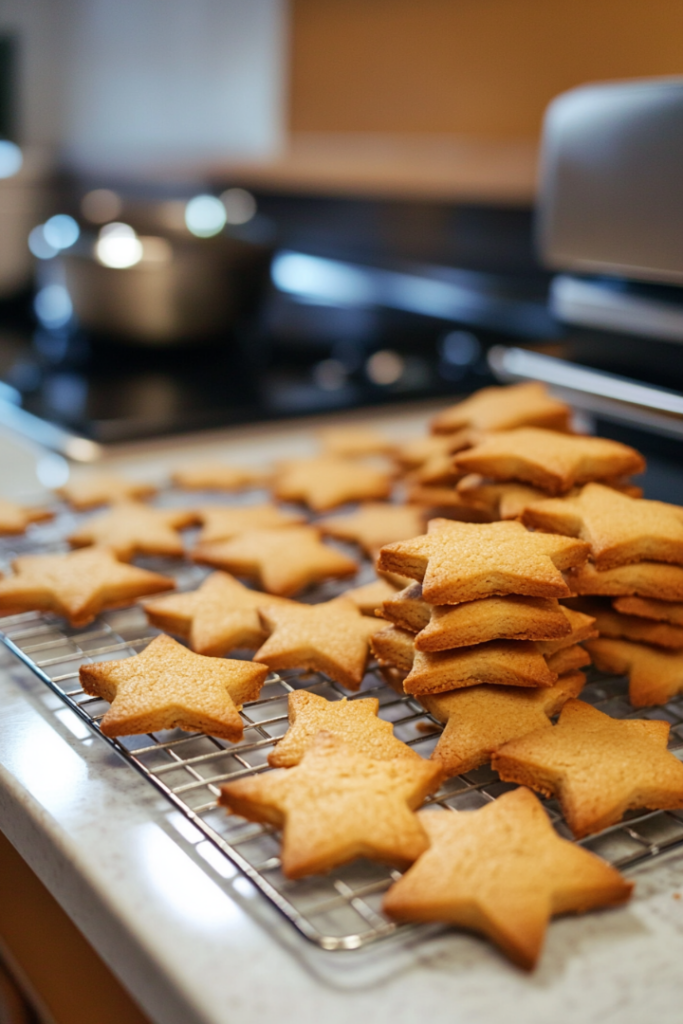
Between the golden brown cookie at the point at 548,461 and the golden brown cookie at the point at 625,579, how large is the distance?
0.37ft

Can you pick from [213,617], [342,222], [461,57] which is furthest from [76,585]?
[342,222]

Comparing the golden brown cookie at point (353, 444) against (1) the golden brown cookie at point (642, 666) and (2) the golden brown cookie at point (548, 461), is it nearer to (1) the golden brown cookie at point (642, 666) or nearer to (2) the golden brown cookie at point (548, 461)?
(2) the golden brown cookie at point (548, 461)

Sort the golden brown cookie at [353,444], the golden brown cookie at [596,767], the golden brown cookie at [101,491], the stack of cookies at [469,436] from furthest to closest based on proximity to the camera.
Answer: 1. the golden brown cookie at [353,444]
2. the golden brown cookie at [101,491]
3. the stack of cookies at [469,436]
4. the golden brown cookie at [596,767]

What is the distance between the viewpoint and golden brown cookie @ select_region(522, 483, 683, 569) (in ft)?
2.78

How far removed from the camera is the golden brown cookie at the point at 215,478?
1343 mm

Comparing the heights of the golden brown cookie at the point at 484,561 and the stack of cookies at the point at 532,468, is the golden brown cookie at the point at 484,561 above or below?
below

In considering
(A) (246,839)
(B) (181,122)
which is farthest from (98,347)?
(A) (246,839)

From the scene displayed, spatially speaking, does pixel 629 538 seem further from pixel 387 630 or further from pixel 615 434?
pixel 615 434

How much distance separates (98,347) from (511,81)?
0.92 meters

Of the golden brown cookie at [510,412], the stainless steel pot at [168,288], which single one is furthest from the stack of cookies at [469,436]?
the stainless steel pot at [168,288]

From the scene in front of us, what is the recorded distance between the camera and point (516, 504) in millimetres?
933

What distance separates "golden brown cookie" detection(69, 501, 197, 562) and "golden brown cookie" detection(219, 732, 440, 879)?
0.47 metres

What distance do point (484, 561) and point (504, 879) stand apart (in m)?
→ 0.27

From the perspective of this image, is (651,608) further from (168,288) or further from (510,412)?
(168,288)
